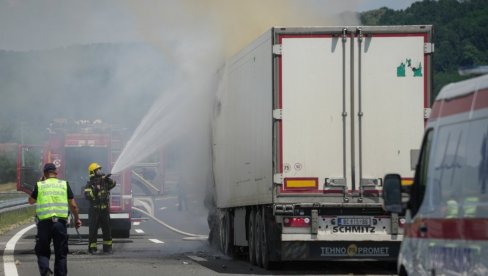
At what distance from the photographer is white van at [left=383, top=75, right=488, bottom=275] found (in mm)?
7465

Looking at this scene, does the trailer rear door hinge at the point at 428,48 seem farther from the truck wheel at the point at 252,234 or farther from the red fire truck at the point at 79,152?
the red fire truck at the point at 79,152

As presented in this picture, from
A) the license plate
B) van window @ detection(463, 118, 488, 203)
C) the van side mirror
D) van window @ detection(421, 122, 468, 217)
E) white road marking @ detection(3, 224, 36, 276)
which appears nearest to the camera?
van window @ detection(463, 118, 488, 203)

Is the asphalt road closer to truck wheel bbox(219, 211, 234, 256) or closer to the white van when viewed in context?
truck wheel bbox(219, 211, 234, 256)

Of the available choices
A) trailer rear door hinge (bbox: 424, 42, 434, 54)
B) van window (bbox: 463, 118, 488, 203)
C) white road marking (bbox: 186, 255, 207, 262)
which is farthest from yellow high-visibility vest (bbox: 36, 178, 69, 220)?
van window (bbox: 463, 118, 488, 203)

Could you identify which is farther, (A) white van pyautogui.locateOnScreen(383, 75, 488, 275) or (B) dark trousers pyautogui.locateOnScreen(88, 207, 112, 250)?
(B) dark trousers pyautogui.locateOnScreen(88, 207, 112, 250)

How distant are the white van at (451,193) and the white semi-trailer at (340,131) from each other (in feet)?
23.9

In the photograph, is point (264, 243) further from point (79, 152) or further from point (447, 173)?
point (79, 152)

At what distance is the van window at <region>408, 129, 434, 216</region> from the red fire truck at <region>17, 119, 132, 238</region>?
63.9 ft

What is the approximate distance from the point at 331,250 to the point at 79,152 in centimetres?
1368

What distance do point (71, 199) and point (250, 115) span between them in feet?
12.6

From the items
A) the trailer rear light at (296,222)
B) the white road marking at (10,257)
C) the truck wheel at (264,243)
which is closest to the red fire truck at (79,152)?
the white road marking at (10,257)

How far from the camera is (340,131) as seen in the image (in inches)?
660

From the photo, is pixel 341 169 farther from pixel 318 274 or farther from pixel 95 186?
pixel 95 186

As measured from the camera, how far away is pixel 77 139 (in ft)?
96.0
